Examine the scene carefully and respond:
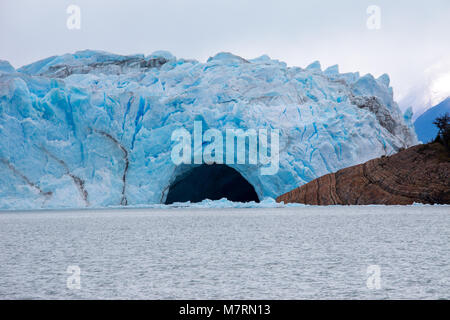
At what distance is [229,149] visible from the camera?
21781 millimetres

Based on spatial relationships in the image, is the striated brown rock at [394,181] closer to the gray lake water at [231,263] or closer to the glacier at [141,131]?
the glacier at [141,131]

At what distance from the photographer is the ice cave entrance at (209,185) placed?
88.5 feet

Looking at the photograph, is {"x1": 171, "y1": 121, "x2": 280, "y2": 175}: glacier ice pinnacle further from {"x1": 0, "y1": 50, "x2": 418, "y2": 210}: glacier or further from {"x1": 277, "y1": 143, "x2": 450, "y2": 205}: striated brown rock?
{"x1": 277, "y1": 143, "x2": 450, "y2": 205}: striated brown rock

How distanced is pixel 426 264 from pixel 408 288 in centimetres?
166

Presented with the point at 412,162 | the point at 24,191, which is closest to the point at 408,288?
the point at 412,162

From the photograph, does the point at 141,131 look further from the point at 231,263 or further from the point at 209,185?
the point at 231,263

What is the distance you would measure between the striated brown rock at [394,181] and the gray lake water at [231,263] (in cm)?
779

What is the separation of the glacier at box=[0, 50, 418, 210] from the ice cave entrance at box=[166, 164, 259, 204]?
3754 mm

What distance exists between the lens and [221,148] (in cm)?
2177

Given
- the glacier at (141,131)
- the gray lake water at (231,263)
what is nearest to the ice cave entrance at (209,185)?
the glacier at (141,131)

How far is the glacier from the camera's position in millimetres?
21516

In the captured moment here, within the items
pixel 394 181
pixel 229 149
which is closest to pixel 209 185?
pixel 229 149

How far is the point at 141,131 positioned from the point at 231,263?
16095 mm
